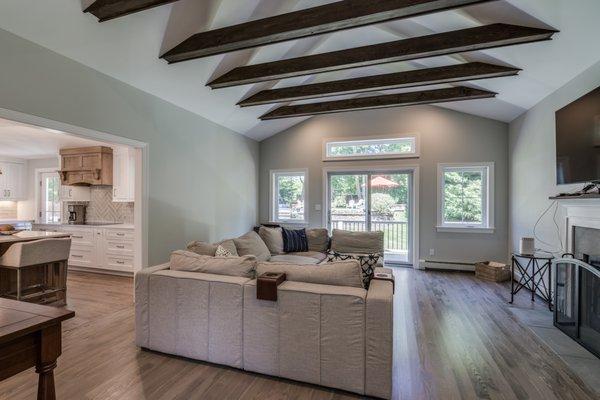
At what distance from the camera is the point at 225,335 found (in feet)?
7.36

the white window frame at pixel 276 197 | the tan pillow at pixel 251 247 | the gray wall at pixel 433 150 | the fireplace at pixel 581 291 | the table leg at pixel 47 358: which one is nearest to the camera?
the table leg at pixel 47 358

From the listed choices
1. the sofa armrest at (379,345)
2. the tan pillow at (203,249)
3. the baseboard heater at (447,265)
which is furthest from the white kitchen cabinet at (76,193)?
the baseboard heater at (447,265)

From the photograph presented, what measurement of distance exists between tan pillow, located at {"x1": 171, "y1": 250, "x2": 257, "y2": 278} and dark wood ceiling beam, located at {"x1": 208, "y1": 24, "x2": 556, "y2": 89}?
8.14 ft

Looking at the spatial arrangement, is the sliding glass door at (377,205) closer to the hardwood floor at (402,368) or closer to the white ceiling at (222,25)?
the white ceiling at (222,25)

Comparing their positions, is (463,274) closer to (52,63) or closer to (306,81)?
(306,81)

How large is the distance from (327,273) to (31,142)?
20.4 feet

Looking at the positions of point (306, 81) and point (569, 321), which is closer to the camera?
point (569, 321)

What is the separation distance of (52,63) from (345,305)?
328 cm

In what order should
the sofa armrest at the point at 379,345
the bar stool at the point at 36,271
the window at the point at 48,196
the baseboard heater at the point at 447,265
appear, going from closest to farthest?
1. the sofa armrest at the point at 379,345
2. the bar stool at the point at 36,271
3. the baseboard heater at the point at 447,265
4. the window at the point at 48,196

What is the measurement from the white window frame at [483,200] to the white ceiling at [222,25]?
4.24 feet

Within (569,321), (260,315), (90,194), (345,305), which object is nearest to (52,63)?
(260,315)

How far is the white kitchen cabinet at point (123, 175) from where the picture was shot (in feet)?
17.9

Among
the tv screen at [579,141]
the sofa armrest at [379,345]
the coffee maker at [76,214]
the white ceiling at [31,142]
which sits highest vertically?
the white ceiling at [31,142]

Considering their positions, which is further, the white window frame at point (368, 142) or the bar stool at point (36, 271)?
the white window frame at point (368, 142)
